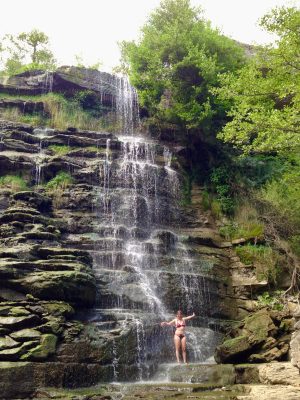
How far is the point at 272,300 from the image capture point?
46.8 ft

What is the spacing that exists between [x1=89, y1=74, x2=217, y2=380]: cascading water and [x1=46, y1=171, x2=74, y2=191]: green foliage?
1.35 m

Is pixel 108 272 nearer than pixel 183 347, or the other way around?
pixel 183 347

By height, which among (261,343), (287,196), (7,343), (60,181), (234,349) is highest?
(60,181)

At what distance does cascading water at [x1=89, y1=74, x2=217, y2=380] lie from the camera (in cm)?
1158

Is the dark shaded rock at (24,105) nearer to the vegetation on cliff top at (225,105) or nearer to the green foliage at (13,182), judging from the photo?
the vegetation on cliff top at (225,105)

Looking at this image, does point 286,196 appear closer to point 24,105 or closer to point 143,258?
point 143,258

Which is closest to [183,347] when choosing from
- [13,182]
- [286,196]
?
[286,196]

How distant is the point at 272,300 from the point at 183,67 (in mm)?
12675

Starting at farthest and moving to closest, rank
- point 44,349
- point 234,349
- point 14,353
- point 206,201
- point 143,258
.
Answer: point 206,201 → point 143,258 → point 234,349 → point 44,349 → point 14,353

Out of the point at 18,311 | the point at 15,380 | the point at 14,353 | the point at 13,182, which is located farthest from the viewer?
the point at 13,182

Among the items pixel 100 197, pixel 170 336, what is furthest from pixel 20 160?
pixel 170 336

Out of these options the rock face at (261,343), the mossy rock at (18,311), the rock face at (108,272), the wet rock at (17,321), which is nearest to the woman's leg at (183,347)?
the rock face at (108,272)

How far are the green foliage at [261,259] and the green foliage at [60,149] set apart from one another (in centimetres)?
905

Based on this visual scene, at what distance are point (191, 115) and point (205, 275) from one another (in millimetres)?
8689
